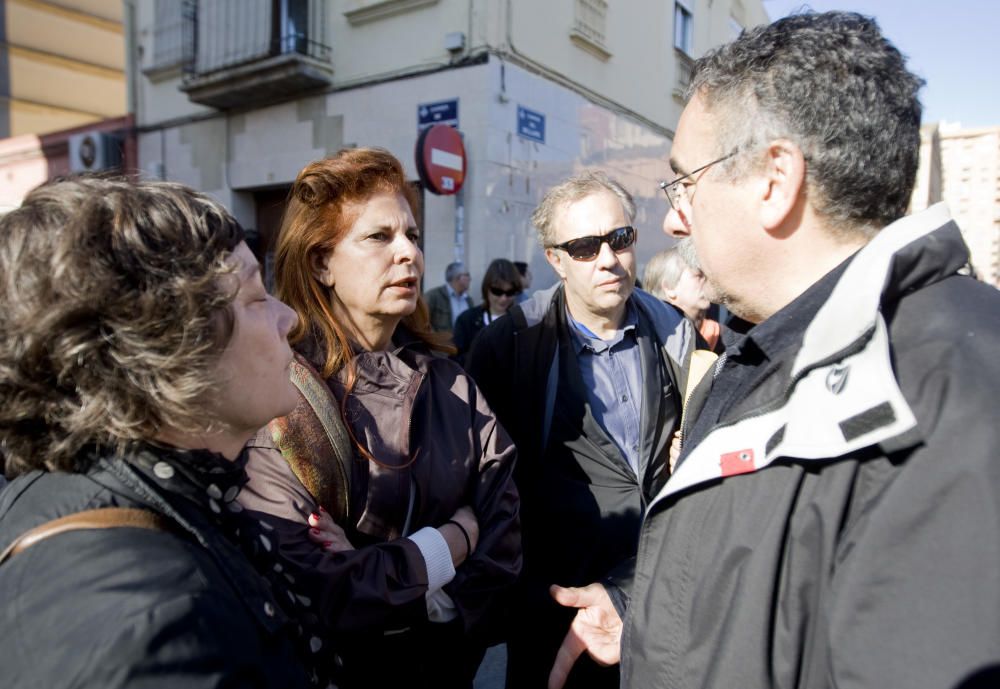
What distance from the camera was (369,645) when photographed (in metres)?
1.66

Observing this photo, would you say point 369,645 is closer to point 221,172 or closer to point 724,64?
point 724,64

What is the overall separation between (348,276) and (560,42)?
23.7 ft

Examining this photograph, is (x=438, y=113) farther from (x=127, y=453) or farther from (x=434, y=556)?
(x=127, y=453)

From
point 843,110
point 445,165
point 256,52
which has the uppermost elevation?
point 256,52

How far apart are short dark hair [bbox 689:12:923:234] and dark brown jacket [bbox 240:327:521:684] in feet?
3.32

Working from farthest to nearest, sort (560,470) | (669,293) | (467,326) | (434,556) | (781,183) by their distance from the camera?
(467,326) < (669,293) < (560,470) < (434,556) < (781,183)

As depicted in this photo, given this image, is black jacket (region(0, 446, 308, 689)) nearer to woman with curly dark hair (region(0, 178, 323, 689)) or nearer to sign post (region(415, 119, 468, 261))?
woman with curly dark hair (region(0, 178, 323, 689))

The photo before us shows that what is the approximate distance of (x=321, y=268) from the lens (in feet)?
6.28

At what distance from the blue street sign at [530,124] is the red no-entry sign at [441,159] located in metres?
0.83

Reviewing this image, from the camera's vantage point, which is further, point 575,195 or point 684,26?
point 684,26

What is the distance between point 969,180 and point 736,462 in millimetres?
23387

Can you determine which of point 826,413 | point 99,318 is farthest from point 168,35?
point 826,413

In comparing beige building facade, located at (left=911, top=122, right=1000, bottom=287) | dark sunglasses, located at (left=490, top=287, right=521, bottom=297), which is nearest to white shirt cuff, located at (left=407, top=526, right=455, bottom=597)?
dark sunglasses, located at (left=490, top=287, right=521, bottom=297)

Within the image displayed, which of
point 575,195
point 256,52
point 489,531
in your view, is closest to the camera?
point 489,531
